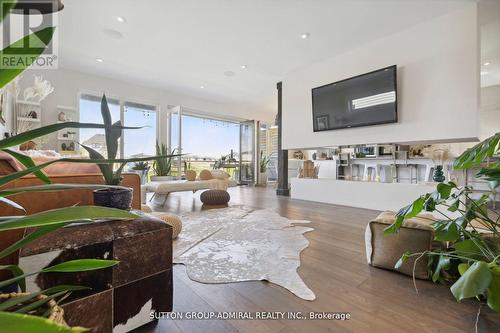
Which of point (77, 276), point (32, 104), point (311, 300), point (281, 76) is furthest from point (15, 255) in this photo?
point (281, 76)

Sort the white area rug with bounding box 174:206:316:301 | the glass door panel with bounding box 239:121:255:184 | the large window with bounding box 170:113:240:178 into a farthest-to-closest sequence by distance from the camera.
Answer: the glass door panel with bounding box 239:121:255:184 → the large window with bounding box 170:113:240:178 → the white area rug with bounding box 174:206:316:301

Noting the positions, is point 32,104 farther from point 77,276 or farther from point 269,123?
point 269,123

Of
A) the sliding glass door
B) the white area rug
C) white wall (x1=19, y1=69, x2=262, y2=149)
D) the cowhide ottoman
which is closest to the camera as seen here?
the white area rug

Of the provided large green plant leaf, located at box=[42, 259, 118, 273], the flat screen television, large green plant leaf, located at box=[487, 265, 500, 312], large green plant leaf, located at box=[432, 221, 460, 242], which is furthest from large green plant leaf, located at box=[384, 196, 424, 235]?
the flat screen television

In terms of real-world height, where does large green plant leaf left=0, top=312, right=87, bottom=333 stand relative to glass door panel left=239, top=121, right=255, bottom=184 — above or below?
below

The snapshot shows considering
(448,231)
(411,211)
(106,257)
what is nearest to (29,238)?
(106,257)

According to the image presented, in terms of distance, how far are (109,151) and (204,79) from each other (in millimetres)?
4488

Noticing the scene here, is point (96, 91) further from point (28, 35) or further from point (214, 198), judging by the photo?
point (28, 35)

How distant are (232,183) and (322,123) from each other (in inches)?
83.8

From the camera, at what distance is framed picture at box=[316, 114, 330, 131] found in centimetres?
400

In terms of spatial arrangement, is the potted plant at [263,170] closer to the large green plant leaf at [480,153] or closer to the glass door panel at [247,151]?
the glass door panel at [247,151]

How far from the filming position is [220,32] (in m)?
3.27

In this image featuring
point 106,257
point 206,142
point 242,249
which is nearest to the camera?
point 106,257

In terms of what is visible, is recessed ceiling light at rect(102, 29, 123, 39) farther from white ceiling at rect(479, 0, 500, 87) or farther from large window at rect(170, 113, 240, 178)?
white ceiling at rect(479, 0, 500, 87)
